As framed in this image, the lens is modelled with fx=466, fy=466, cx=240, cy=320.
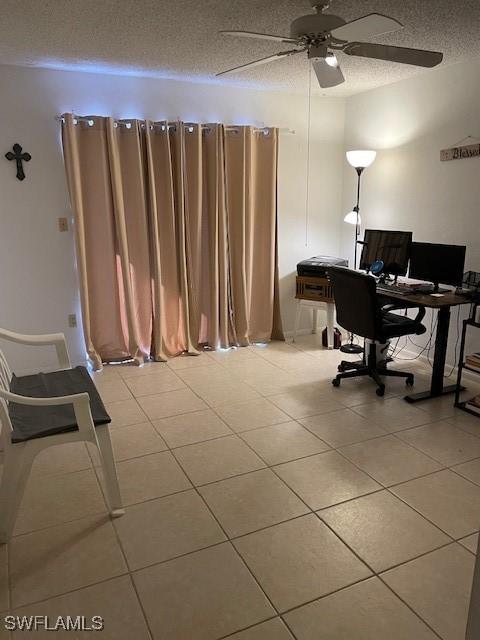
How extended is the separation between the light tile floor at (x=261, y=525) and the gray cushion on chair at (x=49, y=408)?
45 cm

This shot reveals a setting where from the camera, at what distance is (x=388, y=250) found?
3.79 m

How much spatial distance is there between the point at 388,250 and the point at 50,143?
2779mm

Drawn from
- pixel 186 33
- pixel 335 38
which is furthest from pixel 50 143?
pixel 335 38

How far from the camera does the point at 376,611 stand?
1575 mm

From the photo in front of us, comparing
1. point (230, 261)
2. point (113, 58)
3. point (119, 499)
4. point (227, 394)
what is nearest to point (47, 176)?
point (113, 58)

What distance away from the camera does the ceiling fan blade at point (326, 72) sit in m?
2.38

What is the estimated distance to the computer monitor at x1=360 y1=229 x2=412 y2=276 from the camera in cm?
366

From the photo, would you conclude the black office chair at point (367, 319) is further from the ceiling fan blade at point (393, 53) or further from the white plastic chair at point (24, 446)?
the white plastic chair at point (24, 446)

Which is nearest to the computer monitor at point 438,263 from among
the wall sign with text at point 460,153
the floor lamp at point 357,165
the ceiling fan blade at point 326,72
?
the wall sign with text at point 460,153

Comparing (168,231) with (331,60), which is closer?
(331,60)

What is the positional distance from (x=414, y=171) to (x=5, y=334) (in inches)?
131

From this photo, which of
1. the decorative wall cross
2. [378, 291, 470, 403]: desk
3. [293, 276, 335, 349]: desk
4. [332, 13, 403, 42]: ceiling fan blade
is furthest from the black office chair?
the decorative wall cross

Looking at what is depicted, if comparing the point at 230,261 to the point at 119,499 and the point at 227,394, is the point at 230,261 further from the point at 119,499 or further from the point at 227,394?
the point at 119,499

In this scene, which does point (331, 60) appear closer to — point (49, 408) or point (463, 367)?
point (463, 367)
